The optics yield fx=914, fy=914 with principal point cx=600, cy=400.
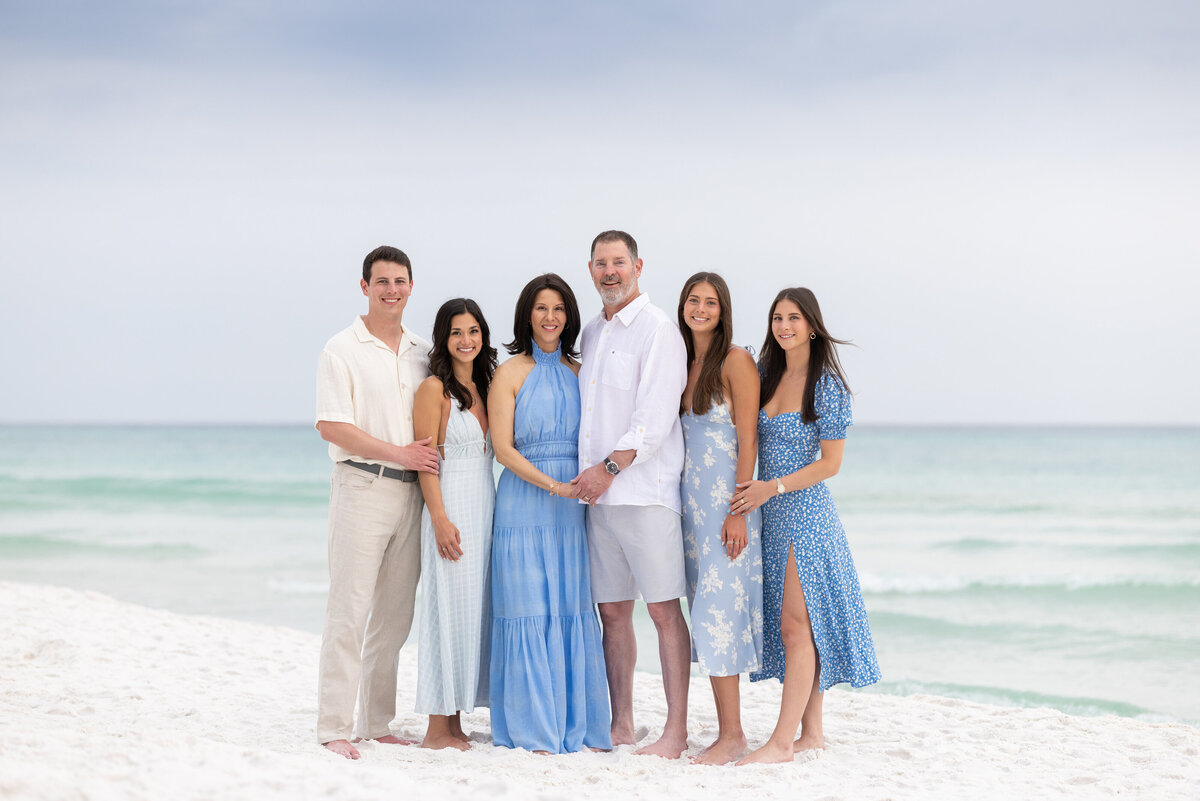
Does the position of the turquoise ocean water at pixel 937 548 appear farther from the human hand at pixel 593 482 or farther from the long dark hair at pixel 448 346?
the long dark hair at pixel 448 346

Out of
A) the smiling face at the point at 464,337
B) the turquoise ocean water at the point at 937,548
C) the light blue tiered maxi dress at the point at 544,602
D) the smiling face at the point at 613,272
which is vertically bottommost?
the turquoise ocean water at the point at 937,548

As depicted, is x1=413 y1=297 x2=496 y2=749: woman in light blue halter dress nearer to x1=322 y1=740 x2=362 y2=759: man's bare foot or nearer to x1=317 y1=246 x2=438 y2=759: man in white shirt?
x1=317 y1=246 x2=438 y2=759: man in white shirt

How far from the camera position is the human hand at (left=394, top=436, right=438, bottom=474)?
4098mm

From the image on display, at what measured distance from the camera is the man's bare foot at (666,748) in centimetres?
419

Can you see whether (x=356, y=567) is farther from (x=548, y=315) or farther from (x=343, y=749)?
(x=548, y=315)

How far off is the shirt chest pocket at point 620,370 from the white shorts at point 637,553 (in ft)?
1.84

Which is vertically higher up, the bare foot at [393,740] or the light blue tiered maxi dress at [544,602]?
the light blue tiered maxi dress at [544,602]

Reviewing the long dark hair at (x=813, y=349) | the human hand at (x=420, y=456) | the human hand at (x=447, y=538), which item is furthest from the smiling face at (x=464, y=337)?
the long dark hair at (x=813, y=349)

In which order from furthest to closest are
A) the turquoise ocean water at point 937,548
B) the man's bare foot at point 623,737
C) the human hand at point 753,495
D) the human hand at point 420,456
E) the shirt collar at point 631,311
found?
the turquoise ocean water at point 937,548
the man's bare foot at point 623,737
the shirt collar at point 631,311
the human hand at point 420,456
the human hand at point 753,495

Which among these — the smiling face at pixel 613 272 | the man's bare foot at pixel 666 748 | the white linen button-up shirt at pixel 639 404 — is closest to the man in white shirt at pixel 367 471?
the white linen button-up shirt at pixel 639 404

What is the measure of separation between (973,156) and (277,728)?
64.2 ft

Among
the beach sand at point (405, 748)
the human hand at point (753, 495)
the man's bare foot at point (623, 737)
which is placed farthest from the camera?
the man's bare foot at point (623, 737)

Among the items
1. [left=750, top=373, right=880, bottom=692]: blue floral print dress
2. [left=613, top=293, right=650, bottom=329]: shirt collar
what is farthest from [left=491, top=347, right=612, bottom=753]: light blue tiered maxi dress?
[left=750, top=373, right=880, bottom=692]: blue floral print dress

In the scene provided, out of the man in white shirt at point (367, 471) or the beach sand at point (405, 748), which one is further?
the man in white shirt at point (367, 471)
